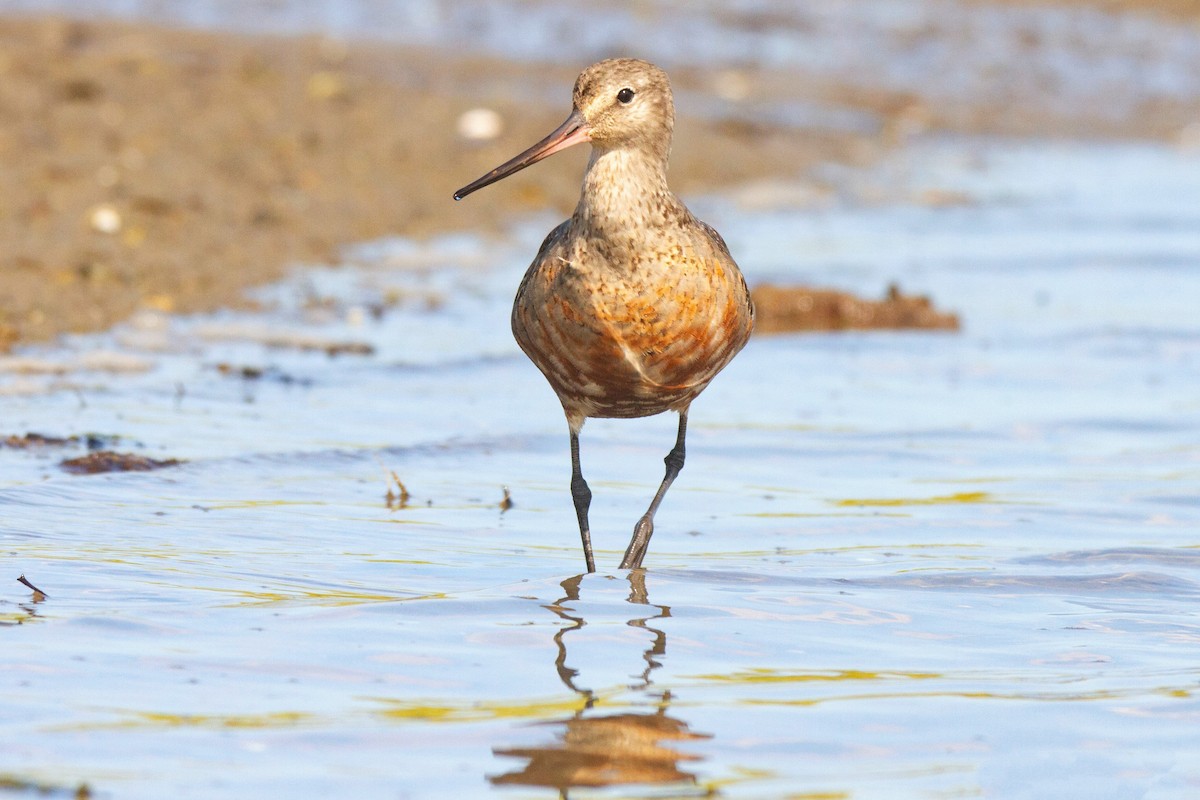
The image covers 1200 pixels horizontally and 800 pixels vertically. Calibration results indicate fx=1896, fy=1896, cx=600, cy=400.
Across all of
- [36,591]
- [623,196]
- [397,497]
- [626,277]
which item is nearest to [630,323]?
[626,277]

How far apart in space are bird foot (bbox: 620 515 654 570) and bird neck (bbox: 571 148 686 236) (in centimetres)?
106

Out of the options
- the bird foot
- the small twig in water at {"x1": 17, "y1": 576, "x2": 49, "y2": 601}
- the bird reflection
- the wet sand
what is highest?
the wet sand

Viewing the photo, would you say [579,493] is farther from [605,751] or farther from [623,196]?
[605,751]

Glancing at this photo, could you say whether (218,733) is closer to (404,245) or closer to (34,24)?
(404,245)

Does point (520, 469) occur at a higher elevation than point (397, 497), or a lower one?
higher

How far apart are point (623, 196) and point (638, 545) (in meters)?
1.18

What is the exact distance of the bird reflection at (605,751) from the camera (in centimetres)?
431

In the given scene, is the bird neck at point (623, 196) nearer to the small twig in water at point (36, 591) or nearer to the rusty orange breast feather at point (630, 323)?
the rusty orange breast feather at point (630, 323)

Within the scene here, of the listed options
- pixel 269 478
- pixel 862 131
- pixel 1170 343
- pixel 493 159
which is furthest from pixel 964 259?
pixel 269 478

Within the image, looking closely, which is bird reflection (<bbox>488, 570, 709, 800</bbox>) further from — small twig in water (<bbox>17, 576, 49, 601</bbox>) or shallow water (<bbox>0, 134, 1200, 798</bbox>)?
small twig in water (<bbox>17, 576, 49, 601</bbox>)

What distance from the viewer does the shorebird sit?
5.78 meters

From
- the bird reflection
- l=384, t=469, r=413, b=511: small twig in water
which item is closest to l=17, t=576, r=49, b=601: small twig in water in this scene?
the bird reflection

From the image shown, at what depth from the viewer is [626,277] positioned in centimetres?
577

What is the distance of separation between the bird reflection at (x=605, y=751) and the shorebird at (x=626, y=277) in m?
1.21
